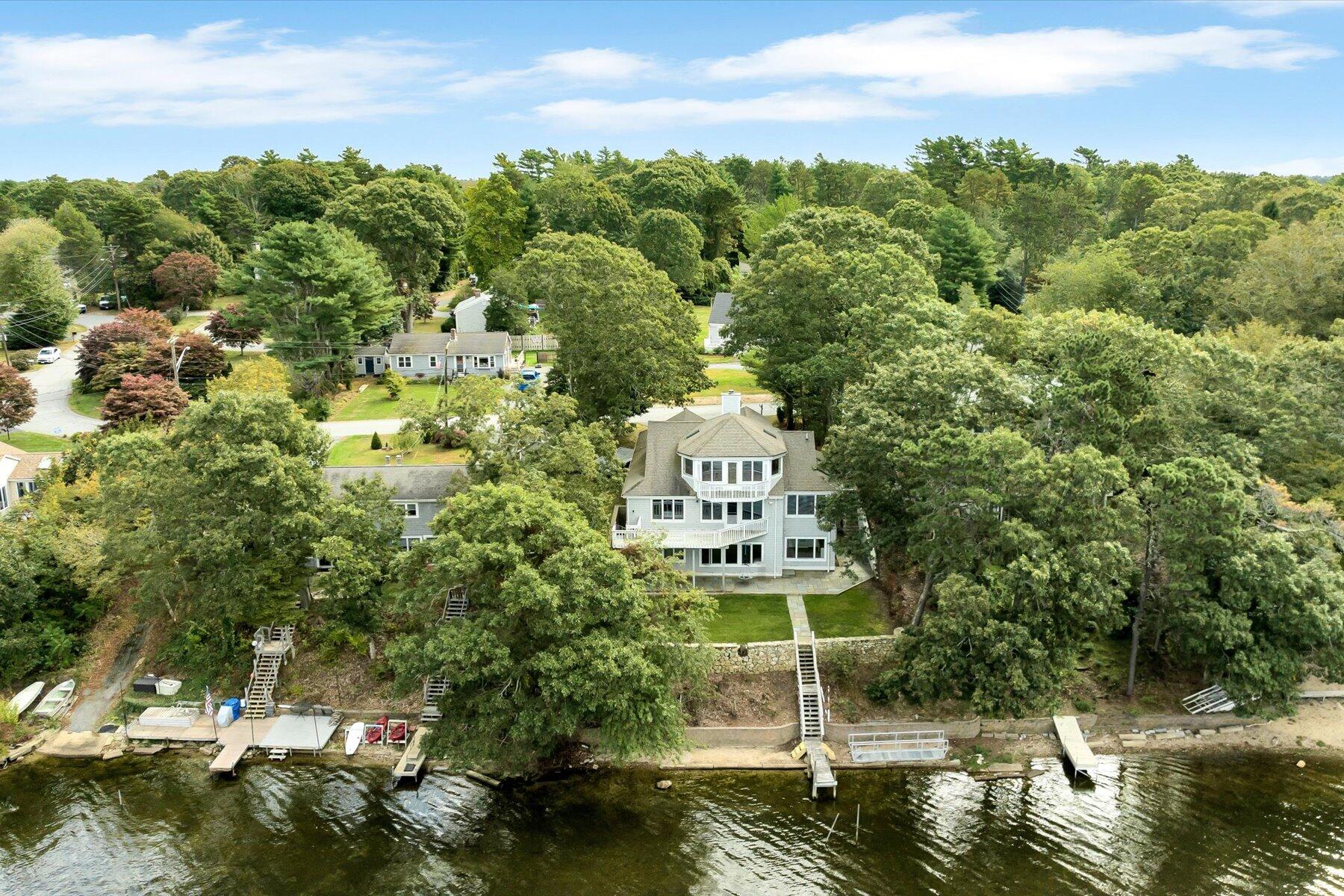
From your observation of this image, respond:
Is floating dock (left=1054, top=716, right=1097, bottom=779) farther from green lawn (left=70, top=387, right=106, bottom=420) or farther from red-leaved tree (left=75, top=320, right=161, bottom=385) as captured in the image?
red-leaved tree (left=75, top=320, right=161, bottom=385)

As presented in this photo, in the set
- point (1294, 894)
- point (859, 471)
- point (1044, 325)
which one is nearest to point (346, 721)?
point (859, 471)

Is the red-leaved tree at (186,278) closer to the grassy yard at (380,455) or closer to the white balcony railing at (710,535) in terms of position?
the grassy yard at (380,455)

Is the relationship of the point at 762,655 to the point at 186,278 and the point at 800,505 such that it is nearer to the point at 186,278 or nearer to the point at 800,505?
the point at 800,505

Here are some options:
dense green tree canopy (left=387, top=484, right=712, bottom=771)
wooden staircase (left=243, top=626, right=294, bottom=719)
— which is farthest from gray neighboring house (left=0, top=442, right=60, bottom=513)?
dense green tree canopy (left=387, top=484, right=712, bottom=771)

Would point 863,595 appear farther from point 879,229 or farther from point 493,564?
point 879,229

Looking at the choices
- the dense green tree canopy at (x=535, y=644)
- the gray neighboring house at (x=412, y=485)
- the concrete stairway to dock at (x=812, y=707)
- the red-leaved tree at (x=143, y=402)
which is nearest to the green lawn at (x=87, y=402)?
the red-leaved tree at (x=143, y=402)
